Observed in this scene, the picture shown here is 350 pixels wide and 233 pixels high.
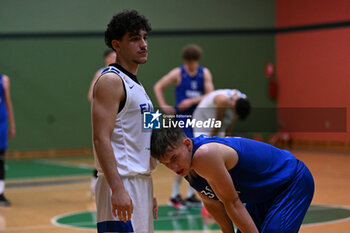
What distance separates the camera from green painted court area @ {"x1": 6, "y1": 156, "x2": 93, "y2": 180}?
10647mm

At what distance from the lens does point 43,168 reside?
11633 mm

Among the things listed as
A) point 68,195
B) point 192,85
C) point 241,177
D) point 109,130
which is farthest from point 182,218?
point 109,130

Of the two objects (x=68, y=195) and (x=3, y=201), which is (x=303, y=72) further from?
(x=3, y=201)

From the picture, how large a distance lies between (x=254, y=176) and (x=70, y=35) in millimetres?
11109

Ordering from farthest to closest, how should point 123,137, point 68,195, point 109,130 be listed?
point 68,195, point 123,137, point 109,130

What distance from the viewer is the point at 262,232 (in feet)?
11.1

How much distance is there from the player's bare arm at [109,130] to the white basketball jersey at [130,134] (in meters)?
0.06

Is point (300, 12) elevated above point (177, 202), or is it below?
above

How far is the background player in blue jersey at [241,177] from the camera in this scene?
10.4 ft

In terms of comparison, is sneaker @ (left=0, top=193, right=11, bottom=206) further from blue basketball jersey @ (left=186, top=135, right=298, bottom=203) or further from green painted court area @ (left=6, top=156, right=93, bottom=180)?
blue basketball jersey @ (left=186, top=135, right=298, bottom=203)

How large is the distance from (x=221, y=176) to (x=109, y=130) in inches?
25.2

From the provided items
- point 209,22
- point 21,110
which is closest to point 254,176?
point 21,110

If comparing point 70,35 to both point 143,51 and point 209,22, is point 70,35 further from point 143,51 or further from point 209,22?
point 143,51

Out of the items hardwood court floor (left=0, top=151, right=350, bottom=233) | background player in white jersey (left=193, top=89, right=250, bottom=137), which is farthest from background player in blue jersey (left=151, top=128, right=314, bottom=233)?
Answer: background player in white jersey (left=193, top=89, right=250, bottom=137)
